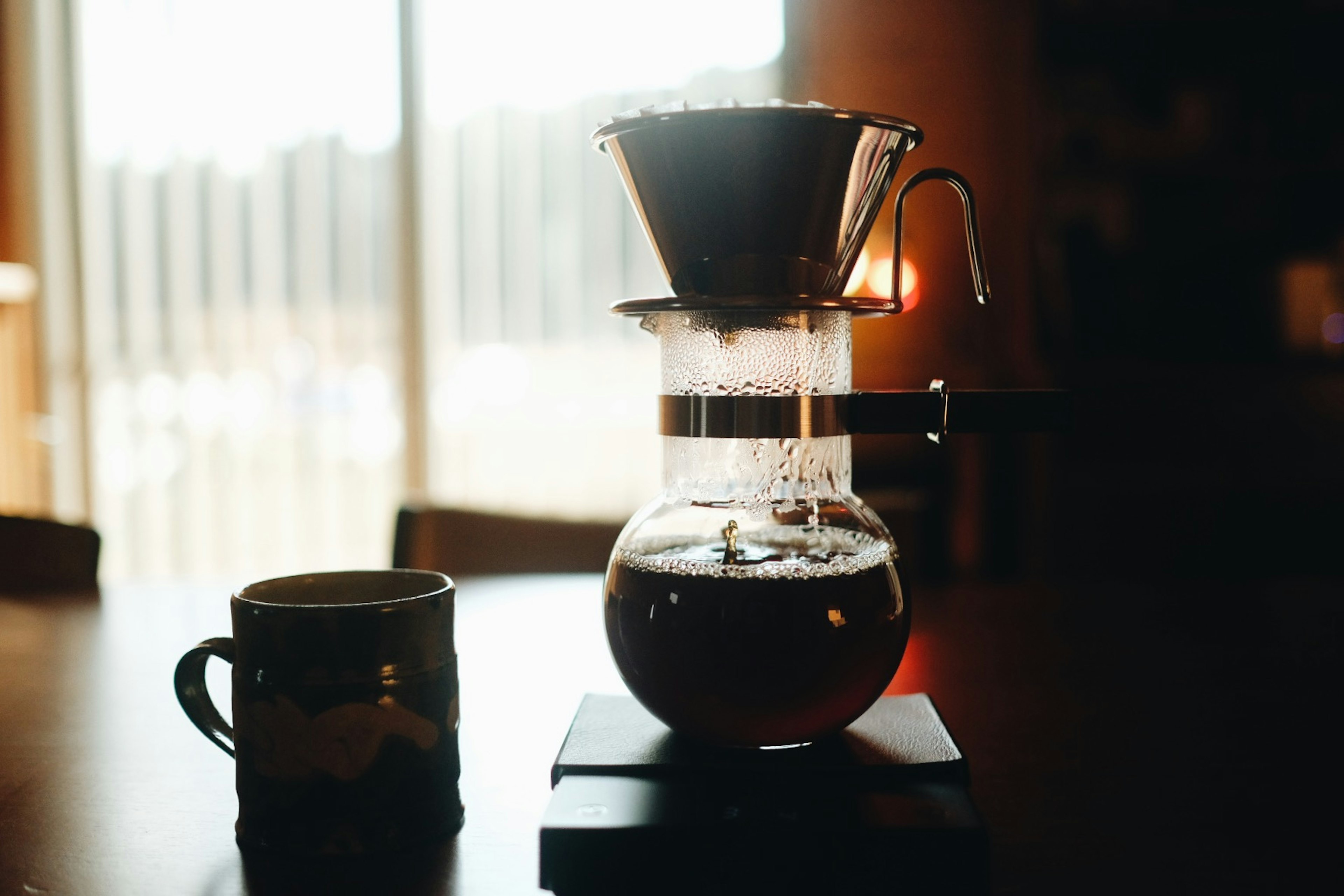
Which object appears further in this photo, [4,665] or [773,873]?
[4,665]

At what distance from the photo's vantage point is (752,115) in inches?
21.6

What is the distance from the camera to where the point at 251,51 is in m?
2.91

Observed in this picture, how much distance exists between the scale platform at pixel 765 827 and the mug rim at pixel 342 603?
0.36 feet

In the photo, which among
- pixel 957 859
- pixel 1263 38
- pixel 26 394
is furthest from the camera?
pixel 26 394

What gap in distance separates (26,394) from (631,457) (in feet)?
5.66

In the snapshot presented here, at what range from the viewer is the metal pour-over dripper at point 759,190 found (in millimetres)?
555

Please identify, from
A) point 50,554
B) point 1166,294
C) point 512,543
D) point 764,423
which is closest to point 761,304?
point 764,423

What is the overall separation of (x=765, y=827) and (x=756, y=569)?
134 mm

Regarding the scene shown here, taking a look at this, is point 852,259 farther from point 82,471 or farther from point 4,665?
point 82,471

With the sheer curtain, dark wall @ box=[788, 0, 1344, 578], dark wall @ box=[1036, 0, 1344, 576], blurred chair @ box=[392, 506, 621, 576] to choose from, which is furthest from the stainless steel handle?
the sheer curtain

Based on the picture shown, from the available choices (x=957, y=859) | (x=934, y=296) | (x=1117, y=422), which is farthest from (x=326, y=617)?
(x=934, y=296)

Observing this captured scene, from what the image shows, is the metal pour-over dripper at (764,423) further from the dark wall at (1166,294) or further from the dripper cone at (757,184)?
the dark wall at (1166,294)

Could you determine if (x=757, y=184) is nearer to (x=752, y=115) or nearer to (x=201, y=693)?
(x=752, y=115)

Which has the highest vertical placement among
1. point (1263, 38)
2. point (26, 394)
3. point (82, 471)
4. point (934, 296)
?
point (1263, 38)
